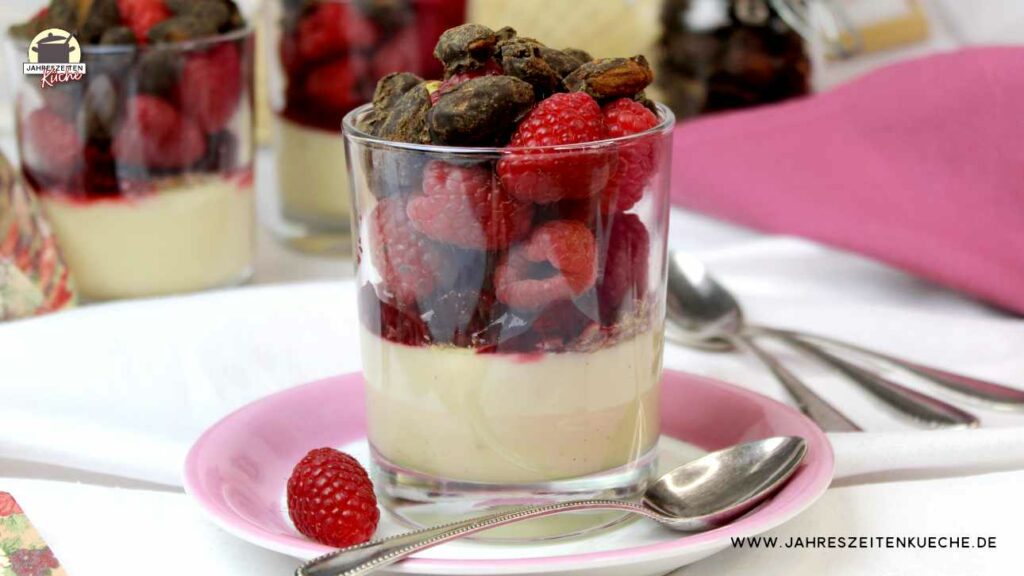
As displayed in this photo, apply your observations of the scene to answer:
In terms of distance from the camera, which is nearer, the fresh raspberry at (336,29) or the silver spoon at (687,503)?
the silver spoon at (687,503)

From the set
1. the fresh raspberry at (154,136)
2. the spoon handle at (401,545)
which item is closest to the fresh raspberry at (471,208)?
the spoon handle at (401,545)

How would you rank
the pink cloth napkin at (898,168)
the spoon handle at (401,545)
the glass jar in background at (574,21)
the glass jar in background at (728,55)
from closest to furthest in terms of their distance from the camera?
the spoon handle at (401,545) → the pink cloth napkin at (898,168) → the glass jar in background at (728,55) → the glass jar in background at (574,21)

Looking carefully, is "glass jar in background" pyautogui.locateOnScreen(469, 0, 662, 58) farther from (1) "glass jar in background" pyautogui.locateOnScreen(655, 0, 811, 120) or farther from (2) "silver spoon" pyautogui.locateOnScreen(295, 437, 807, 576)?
(2) "silver spoon" pyautogui.locateOnScreen(295, 437, 807, 576)

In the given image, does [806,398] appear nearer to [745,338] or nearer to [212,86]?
[745,338]

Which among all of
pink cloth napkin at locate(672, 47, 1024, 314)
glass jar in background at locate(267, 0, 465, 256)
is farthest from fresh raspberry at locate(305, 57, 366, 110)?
pink cloth napkin at locate(672, 47, 1024, 314)

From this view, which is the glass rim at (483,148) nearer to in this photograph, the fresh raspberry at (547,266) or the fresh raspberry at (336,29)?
the fresh raspberry at (547,266)

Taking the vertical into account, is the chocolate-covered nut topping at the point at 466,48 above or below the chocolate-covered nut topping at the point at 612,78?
above

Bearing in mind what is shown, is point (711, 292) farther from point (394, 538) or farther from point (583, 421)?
point (394, 538)
